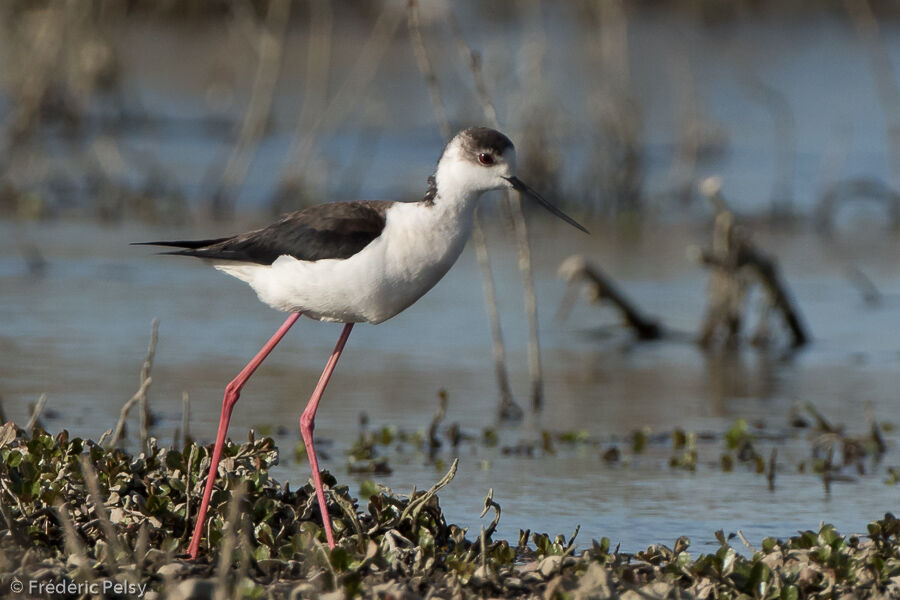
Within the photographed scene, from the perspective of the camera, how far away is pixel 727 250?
8930 millimetres

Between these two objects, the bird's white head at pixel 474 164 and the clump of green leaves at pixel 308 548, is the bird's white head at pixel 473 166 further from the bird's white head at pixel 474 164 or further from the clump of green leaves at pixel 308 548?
the clump of green leaves at pixel 308 548

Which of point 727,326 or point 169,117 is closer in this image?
point 727,326

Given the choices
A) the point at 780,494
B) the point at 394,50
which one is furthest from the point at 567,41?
the point at 780,494

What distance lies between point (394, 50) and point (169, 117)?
16.9ft

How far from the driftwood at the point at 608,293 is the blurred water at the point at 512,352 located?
15 centimetres

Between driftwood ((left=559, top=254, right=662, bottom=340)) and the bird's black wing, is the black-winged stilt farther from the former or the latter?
driftwood ((left=559, top=254, right=662, bottom=340))

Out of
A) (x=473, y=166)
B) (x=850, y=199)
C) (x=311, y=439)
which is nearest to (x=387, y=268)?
(x=473, y=166)

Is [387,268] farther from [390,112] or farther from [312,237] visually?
[390,112]

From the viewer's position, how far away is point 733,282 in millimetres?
9125

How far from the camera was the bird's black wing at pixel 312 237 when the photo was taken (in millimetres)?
4586

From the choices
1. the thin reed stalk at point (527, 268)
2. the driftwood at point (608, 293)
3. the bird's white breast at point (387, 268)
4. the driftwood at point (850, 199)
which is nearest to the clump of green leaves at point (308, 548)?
the bird's white breast at point (387, 268)

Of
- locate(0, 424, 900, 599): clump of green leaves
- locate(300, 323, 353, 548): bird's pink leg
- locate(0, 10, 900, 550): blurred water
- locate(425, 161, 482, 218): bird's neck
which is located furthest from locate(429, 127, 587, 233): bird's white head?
locate(0, 10, 900, 550): blurred water

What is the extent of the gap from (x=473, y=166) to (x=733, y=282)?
187 inches

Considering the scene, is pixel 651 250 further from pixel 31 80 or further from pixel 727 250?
pixel 31 80
